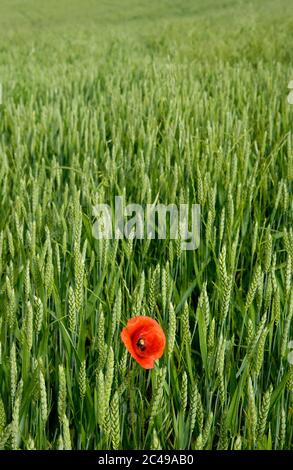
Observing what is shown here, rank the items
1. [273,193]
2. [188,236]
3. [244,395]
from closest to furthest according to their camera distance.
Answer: [244,395] < [188,236] < [273,193]

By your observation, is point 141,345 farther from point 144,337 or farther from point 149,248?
point 149,248

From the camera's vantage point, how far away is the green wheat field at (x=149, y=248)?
78cm

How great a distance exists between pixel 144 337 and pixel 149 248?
57cm

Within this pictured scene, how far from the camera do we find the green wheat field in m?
0.78

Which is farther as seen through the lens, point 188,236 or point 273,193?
point 273,193

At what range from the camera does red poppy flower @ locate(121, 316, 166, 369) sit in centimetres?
78

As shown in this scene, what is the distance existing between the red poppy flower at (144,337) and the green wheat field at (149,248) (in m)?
0.02

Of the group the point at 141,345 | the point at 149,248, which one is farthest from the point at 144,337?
the point at 149,248

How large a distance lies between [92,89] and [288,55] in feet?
5.38

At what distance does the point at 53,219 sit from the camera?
1.33 metres

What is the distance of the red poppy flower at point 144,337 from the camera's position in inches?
30.5

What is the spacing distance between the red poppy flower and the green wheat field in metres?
0.02
